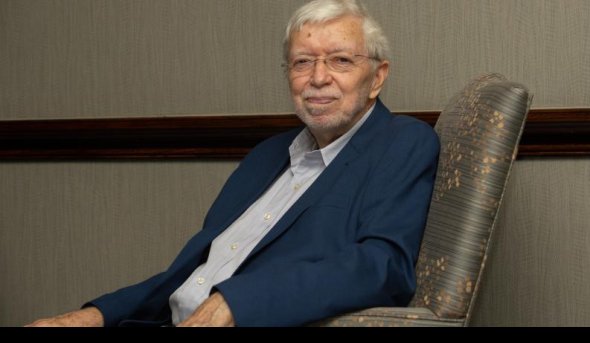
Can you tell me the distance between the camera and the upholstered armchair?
79.2 inches

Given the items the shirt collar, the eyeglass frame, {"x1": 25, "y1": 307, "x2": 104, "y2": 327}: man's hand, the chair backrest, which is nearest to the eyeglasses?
the eyeglass frame

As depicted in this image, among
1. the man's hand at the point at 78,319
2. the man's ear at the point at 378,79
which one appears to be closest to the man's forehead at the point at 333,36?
the man's ear at the point at 378,79

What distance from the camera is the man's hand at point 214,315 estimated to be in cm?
195

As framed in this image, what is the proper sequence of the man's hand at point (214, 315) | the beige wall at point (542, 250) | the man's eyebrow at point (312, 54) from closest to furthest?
1. the man's hand at point (214, 315)
2. the man's eyebrow at point (312, 54)
3. the beige wall at point (542, 250)

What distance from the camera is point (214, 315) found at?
6.40ft

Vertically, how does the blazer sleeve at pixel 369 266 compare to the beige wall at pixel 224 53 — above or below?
below

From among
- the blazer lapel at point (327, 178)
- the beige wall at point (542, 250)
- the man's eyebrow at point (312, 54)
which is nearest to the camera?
the blazer lapel at point (327, 178)

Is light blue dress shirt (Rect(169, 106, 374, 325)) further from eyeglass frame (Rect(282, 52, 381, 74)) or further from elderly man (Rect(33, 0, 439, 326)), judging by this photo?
eyeglass frame (Rect(282, 52, 381, 74))

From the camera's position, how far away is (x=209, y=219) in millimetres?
2576

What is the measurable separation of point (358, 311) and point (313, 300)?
11 centimetres

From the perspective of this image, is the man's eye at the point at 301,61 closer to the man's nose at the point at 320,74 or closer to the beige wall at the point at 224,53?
the man's nose at the point at 320,74

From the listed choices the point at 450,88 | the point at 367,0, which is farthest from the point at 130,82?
the point at 450,88

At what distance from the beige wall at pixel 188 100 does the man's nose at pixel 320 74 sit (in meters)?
0.52

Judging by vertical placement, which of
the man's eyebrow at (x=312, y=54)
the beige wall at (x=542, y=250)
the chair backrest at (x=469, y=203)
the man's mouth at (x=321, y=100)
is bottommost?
the beige wall at (x=542, y=250)
